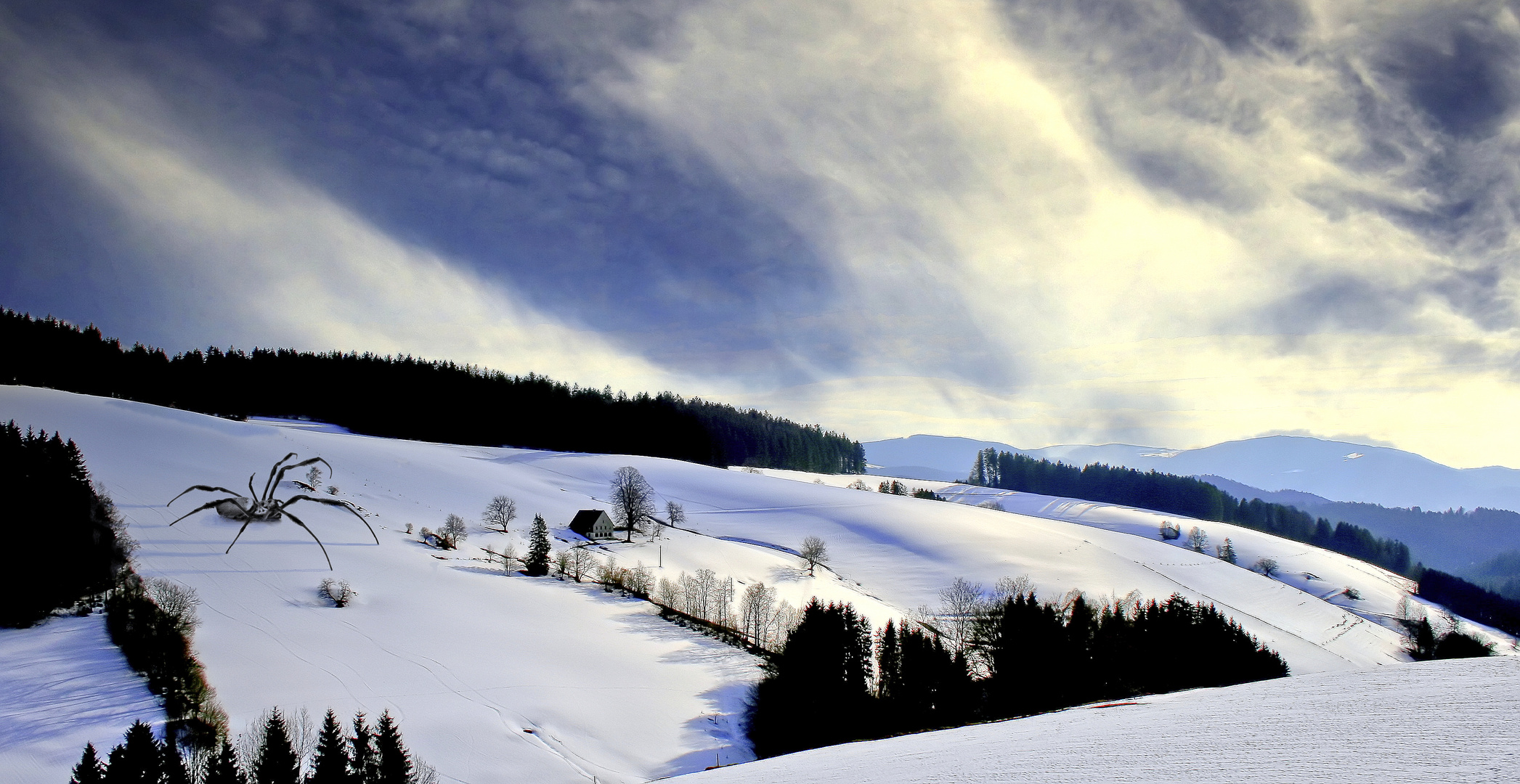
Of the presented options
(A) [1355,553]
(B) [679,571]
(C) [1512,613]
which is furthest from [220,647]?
(A) [1355,553]

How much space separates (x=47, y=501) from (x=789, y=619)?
43.3 m

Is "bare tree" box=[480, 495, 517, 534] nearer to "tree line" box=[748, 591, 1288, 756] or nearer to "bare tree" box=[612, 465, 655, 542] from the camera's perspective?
"bare tree" box=[612, 465, 655, 542]

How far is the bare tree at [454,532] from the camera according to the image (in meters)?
54.4

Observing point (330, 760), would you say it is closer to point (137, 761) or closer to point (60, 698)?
point (137, 761)

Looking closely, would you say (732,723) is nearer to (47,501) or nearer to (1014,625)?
(1014,625)

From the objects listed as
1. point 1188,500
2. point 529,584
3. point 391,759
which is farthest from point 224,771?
point 1188,500

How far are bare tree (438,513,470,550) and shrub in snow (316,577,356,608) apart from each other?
57.2ft

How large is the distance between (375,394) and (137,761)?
105 meters

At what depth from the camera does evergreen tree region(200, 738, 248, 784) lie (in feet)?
51.3

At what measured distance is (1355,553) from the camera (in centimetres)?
13675

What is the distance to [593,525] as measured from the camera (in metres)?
63.1

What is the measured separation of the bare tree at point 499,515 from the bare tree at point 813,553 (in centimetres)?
3200

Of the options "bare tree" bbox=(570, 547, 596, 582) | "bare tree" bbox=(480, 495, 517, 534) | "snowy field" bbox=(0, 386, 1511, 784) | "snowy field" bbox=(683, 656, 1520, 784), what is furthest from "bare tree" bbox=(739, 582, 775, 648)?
"snowy field" bbox=(683, 656, 1520, 784)

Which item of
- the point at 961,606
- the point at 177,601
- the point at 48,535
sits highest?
the point at 48,535
